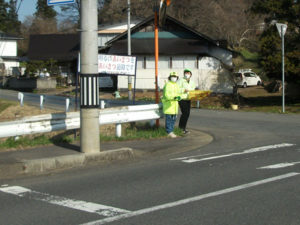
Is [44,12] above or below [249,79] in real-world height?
above

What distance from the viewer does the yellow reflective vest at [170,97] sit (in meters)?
12.3

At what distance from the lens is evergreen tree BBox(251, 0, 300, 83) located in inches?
954

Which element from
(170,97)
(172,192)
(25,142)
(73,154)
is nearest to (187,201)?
(172,192)

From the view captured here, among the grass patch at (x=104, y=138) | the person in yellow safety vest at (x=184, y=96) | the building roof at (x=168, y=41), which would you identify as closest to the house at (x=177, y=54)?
the building roof at (x=168, y=41)

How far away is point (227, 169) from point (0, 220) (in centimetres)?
439

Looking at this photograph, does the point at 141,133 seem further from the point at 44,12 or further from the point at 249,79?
the point at 44,12

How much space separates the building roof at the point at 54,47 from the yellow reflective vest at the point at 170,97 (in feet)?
134

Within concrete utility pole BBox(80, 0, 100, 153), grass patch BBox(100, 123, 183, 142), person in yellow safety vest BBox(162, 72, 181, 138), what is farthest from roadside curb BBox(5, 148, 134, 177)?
person in yellow safety vest BBox(162, 72, 181, 138)

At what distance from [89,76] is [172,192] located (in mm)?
3626

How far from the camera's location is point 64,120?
1126 cm

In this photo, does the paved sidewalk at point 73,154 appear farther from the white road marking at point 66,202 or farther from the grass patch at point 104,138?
the white road marking at point 66,202

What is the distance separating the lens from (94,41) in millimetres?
9312

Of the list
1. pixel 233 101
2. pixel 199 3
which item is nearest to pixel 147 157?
pixel 233 101

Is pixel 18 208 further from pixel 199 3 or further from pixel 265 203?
pixel 199 3
